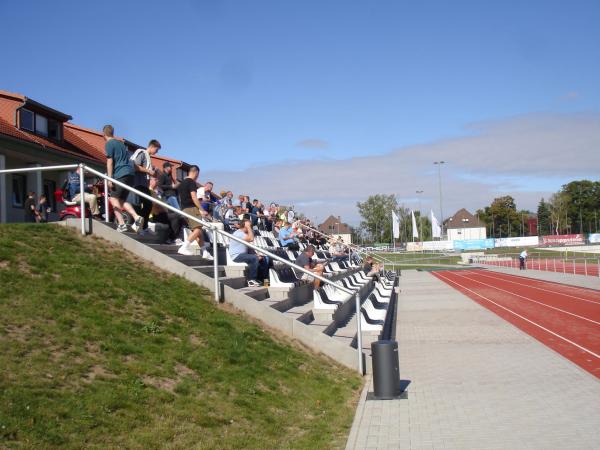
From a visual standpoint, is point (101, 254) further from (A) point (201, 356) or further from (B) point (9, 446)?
(B) point (9, 446)

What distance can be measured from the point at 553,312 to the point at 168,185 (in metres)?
14.2

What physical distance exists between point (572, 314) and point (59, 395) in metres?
18.4

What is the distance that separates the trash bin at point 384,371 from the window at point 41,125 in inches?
957

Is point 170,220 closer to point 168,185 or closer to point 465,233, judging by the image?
point 168,185

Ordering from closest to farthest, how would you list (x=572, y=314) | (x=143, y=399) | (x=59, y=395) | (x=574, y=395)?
(x=59, y=395) < (x=143, y=399) < (x=574, y=395) < (x=572, y=314)

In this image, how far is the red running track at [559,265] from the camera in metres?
41.7

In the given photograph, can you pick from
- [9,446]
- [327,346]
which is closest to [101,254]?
[327,346]

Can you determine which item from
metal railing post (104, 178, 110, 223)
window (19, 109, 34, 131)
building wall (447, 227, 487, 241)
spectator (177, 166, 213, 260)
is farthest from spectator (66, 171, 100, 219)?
building wall (447, 227, 487, 241)

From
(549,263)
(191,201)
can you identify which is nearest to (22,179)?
(191,201)

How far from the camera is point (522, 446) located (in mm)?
6539

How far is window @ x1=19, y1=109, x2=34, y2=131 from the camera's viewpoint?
27766 millimetres

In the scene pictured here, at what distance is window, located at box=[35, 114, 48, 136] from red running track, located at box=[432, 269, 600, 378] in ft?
67.9

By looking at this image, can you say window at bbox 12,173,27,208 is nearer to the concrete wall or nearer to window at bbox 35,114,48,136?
window at bbox 35,114,48,136

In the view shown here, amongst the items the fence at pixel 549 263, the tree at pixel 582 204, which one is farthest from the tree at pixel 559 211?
the fence at pixel 549 263
